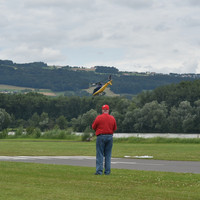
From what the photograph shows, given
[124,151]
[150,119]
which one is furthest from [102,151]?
[150,119]

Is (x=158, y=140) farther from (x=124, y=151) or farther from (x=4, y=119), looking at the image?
(x=4, y=119)

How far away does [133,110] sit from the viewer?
12119 cm

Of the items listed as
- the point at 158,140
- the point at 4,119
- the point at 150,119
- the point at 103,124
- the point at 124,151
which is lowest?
the point at 124,151

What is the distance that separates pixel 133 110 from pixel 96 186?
109 metres

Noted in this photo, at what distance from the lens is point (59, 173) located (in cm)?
1652

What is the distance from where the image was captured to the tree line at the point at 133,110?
378 feet

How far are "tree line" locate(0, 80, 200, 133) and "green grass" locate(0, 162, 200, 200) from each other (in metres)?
78.1

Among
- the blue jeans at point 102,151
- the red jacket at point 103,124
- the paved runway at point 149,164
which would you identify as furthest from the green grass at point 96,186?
the paved runway at point 149,164

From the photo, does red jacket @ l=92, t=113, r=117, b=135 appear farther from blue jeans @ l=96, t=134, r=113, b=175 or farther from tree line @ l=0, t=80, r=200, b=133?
tree line @ l=0, t=80, r=200, b=133

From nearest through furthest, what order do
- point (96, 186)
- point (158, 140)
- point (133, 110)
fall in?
point (96, 186) → point (158, 140) → point (133, 110)

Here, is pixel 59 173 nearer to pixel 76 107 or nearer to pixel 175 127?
pixel 175 127

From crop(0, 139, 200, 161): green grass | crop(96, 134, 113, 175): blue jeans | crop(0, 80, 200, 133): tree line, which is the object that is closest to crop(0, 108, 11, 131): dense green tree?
crop(0, 80, 200, 133): tree line

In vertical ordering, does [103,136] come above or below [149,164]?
above

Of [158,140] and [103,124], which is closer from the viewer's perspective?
[103,124]
